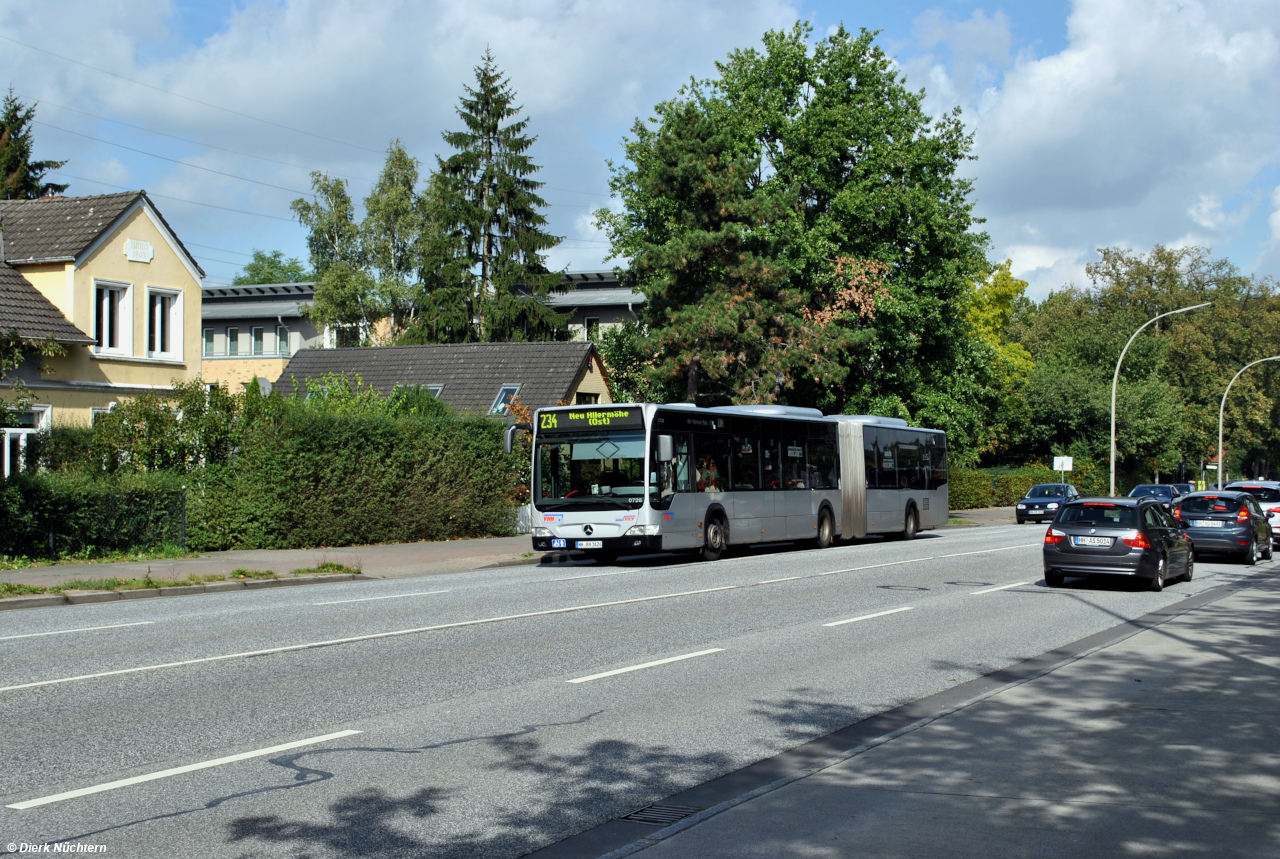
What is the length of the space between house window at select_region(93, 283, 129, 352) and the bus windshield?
1274 centimetres

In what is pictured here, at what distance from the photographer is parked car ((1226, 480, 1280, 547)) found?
31422 mm

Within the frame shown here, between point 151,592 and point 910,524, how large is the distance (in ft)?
74.9

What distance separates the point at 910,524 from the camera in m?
34.5

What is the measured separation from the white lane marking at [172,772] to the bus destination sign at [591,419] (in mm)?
15437

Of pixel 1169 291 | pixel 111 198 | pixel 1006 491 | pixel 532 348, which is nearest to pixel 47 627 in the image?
pixel 111 198

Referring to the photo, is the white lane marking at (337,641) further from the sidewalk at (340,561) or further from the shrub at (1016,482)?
the shrub at (1016,482)

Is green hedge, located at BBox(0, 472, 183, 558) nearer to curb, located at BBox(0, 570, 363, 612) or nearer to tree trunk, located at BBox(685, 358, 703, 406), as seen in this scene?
curb, located at BBox(0, 570, 363, 612)

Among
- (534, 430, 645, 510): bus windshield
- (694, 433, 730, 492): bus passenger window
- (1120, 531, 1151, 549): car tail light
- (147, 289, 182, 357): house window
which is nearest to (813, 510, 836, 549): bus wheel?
(694, 433, 730, 492): bus passenger window

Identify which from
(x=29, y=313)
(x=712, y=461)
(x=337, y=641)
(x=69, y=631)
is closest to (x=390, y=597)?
(x=69, y=631)

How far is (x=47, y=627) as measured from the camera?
13.2 m

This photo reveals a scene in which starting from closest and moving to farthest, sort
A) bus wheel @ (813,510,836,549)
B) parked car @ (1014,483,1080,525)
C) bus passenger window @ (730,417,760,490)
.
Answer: bus passenger window @ (730,417,760,490) → bus wheel @ (813,510,836,549) → parked car @ (1014,483,1080,525)

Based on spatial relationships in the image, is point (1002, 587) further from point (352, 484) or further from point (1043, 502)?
point (1043, 502)

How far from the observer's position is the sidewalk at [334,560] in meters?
18.6

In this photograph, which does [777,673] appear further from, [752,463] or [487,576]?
[752,463]
